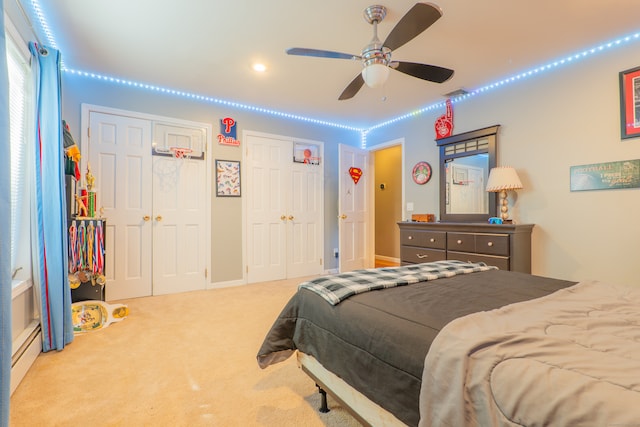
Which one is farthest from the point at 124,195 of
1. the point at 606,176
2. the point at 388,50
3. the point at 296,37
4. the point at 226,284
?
the point at 606,176

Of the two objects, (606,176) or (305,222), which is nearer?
(606,176)

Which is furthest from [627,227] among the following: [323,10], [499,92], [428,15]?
[323,10]

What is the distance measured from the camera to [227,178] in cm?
410

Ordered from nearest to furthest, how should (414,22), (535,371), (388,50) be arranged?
(535,371) → (414,22) → (388,50)

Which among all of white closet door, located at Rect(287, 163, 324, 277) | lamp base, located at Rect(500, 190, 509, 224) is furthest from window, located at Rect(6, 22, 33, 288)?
lamp base, located at Rect(500, 190, 509, 224)

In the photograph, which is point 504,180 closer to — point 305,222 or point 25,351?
point 305,222

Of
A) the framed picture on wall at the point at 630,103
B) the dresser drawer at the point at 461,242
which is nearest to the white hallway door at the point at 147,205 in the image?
the dresser drawer at the point at 461,242

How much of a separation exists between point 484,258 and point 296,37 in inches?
108

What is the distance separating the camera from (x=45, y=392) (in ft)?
5.63

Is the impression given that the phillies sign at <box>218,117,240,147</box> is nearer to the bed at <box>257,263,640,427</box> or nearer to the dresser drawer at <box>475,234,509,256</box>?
the bed at <box>257,263,640,427</box>

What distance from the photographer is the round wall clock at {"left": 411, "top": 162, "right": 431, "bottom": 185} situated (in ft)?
13.8

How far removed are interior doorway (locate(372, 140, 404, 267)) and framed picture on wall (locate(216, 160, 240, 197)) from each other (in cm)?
299

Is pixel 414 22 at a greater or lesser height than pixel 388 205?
greater

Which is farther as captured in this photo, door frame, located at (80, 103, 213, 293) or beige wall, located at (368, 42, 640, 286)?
door frame, located at (80, 103, 213, 293)
